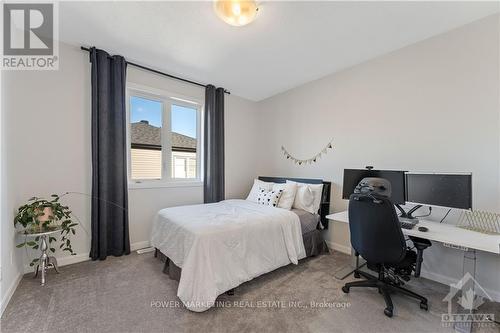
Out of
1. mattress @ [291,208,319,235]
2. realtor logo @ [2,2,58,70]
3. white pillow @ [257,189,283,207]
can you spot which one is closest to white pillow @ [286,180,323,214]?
mattress @ [291,208,319,235]

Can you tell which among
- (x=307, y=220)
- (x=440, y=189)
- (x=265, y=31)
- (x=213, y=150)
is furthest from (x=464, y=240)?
(x=213, y=150)

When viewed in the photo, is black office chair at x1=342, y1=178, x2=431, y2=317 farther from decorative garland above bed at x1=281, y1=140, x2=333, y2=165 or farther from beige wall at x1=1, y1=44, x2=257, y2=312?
beige wall at x1=1, y1=44, x2=257, y2=312

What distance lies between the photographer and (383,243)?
5.60 feet

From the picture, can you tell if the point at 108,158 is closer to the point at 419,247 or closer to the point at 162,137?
the point at 162,137

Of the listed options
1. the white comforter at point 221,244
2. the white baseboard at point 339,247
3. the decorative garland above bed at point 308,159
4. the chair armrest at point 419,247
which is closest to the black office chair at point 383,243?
the chair armrest at point 419,247

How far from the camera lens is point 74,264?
2471 mm

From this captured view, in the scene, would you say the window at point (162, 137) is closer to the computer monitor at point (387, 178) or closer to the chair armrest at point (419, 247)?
the computer monitor at point (387, 178)

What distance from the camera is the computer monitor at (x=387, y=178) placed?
220 centimetres

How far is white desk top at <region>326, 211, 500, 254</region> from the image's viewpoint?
59.3 inches

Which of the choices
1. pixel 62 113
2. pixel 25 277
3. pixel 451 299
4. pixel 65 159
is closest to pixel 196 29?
pixel 62 113

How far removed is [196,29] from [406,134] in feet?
8.51

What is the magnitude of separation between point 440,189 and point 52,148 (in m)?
3.98

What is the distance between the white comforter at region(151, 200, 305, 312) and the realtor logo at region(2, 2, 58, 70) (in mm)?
2145

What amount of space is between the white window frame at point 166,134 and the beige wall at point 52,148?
0.11 meters
